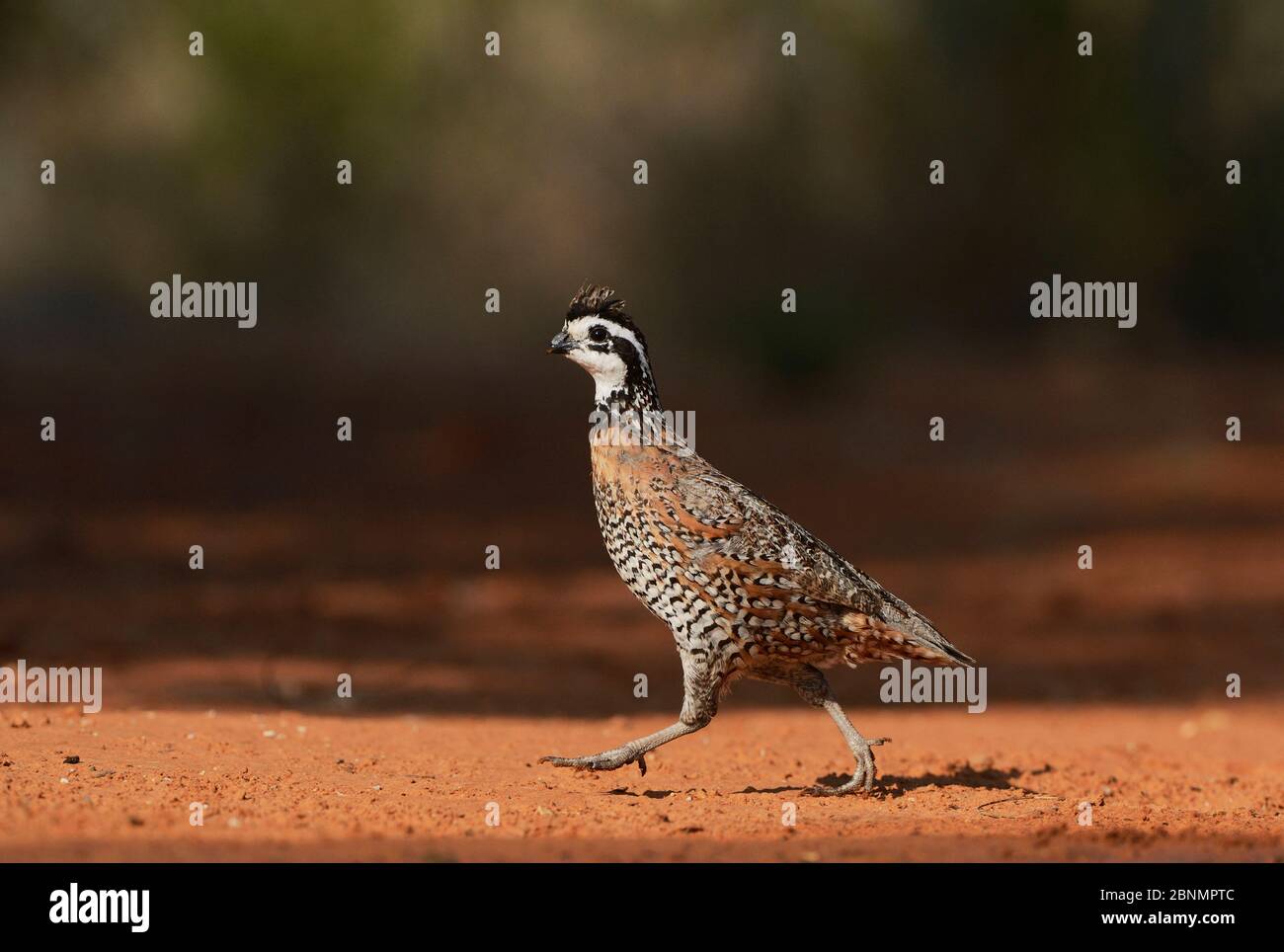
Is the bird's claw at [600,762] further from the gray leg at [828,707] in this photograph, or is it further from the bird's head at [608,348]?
the bird's head at [608,348]

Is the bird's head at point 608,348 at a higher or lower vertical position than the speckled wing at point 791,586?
higher

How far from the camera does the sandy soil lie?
7.16 m

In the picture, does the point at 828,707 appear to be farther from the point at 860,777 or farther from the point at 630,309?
the point at 630,309

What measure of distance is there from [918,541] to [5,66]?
14480 millimetres

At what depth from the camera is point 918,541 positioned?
20.2m

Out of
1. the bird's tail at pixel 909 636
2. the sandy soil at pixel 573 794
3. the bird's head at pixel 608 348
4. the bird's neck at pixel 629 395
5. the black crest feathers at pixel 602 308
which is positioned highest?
the black crest feathers at pixel 602 308

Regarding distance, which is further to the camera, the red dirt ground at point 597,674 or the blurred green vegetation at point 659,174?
the blurred green vegetation at point 659,174

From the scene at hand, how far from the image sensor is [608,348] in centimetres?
887

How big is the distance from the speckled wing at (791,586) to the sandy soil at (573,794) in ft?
2.62

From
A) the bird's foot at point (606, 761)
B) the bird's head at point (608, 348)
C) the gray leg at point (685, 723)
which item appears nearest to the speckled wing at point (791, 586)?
the gray leg at point (685, 723)

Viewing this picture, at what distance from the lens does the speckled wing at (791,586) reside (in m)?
8.38

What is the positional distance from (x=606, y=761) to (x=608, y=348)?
215 centimetres

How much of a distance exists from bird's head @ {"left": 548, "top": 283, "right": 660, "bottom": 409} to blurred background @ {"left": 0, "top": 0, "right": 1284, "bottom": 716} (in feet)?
19.6

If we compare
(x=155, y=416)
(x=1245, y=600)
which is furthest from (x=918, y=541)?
(x=155, y=416)
